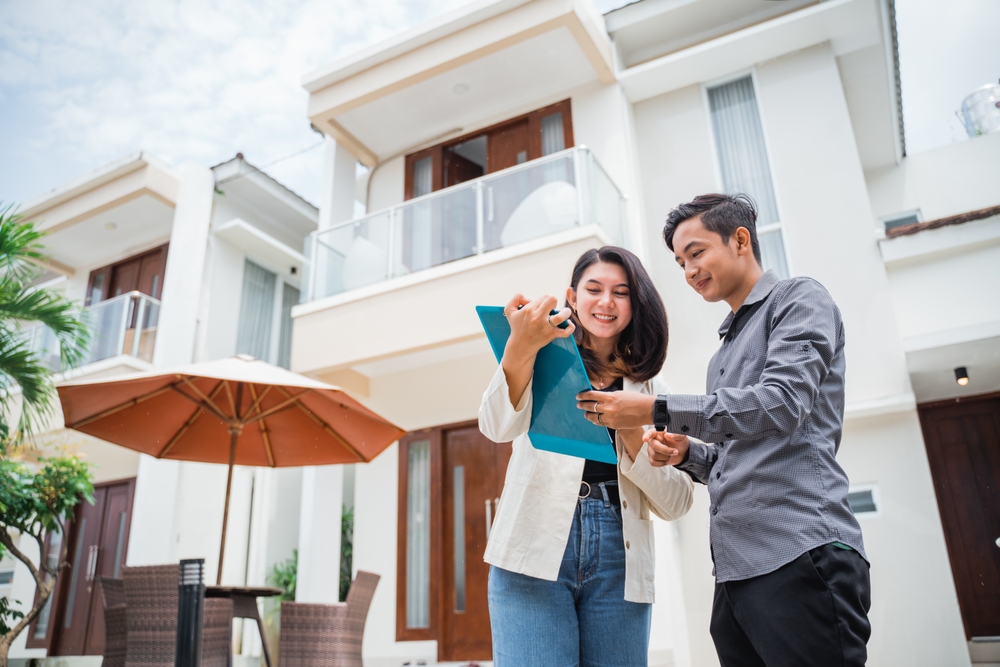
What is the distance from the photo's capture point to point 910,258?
631 cm

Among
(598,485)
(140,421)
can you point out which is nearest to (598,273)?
(598,485)

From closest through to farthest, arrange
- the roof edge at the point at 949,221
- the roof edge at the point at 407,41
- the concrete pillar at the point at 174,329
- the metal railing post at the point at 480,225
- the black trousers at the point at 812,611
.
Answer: the black trousers at the point at 812,611 → the roof edge at the point at 949,221 → the metal railing post at the point at 480,225 → the roof edge at the point at 407,41 → the concrete pillar at the point at 174,329

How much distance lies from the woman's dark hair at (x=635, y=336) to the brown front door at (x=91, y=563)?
9.30 m

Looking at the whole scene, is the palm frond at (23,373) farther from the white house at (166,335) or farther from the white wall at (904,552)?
the white wall at (904,552)

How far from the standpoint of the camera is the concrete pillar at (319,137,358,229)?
342 inches

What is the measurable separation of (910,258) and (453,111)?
5.26 m

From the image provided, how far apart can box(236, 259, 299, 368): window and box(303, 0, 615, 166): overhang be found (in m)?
3.24

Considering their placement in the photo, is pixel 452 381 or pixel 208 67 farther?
pixel 208 67

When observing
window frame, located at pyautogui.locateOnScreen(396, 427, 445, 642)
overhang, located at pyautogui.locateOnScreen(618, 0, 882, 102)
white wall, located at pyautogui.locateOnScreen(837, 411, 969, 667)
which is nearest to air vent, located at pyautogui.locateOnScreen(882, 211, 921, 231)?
overhang, located at pyautogui.locateOnScreen(618, 0, 882, 102)

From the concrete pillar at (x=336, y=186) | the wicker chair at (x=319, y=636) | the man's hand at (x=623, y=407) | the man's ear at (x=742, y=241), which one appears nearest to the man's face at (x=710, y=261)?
the man's ear at (x=742, y=241)

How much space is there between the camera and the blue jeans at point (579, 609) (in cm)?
167

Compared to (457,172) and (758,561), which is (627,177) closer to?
(457,172)

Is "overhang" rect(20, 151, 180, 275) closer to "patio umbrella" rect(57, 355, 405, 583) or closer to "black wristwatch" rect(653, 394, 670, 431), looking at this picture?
"patio umbrella" rect(57, 355, 405, 583)

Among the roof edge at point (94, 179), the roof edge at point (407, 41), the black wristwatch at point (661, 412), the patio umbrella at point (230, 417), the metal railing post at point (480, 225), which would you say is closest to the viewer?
the black wristwatch at point (661, 412)
